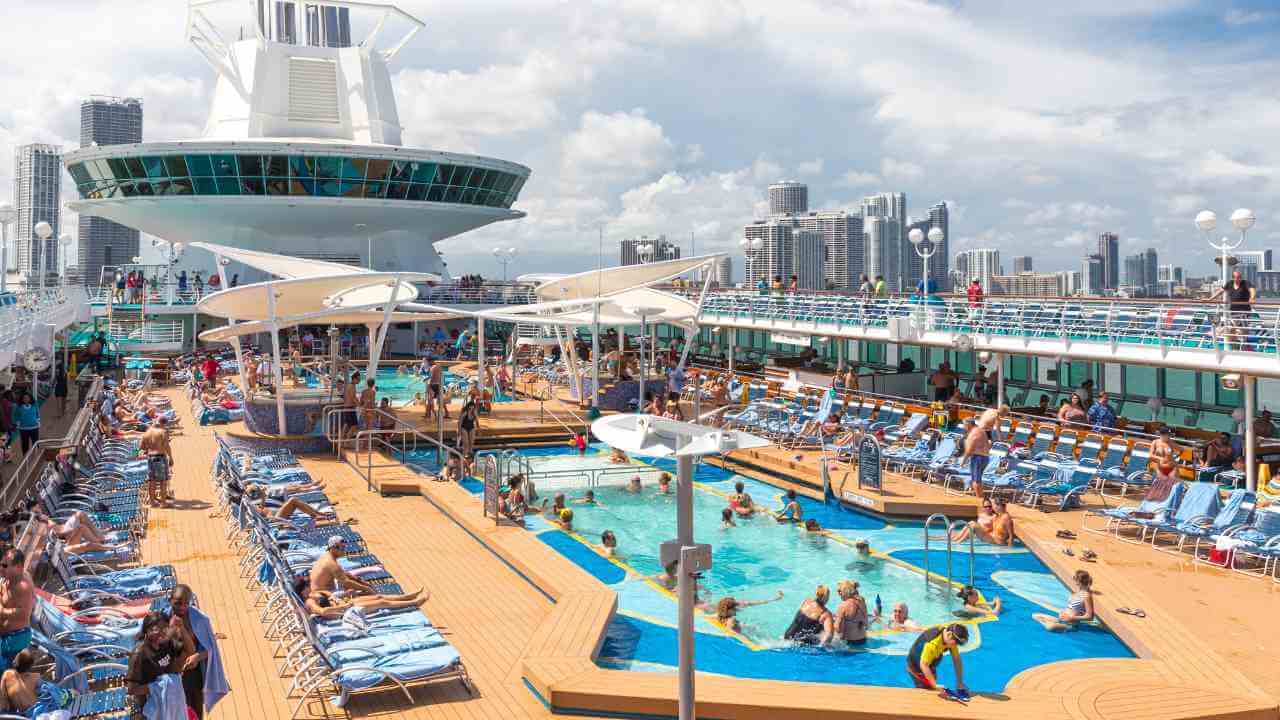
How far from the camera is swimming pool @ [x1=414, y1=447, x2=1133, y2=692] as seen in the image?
31.4 feet

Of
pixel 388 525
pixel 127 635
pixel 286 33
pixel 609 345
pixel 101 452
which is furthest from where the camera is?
pixel 286 33

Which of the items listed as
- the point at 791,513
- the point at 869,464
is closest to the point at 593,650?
the point at 791,513

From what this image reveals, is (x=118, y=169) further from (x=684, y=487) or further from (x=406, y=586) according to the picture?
(x=684, y=487)

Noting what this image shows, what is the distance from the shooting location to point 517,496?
13.6 metres

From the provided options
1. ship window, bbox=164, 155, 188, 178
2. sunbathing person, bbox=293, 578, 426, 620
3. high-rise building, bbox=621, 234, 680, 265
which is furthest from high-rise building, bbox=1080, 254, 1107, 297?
sunbathing person, bbox=293, 578, 426, 620

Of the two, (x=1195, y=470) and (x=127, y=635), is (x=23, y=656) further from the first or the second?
(x=1195, y=470)

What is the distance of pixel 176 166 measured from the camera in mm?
41000

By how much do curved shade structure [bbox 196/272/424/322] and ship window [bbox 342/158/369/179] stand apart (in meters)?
19.5

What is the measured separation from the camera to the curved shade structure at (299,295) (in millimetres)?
18672

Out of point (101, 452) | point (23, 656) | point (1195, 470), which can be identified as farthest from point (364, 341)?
point (23, 656)

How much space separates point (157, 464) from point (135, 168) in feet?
106

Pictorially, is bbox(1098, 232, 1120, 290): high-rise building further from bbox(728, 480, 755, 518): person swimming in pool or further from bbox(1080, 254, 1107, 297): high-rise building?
bbox(728, 480, 755, 518): person swimming in pool

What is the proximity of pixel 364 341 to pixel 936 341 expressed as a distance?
1085 inches

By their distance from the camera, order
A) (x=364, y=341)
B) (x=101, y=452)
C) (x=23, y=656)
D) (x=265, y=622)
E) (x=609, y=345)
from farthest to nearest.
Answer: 1. (x=364, y=341)
2. (x=609, y=345)
3. (x=101, y=452)
4. (x=265, y=622)
5. (x=23, y=656)
